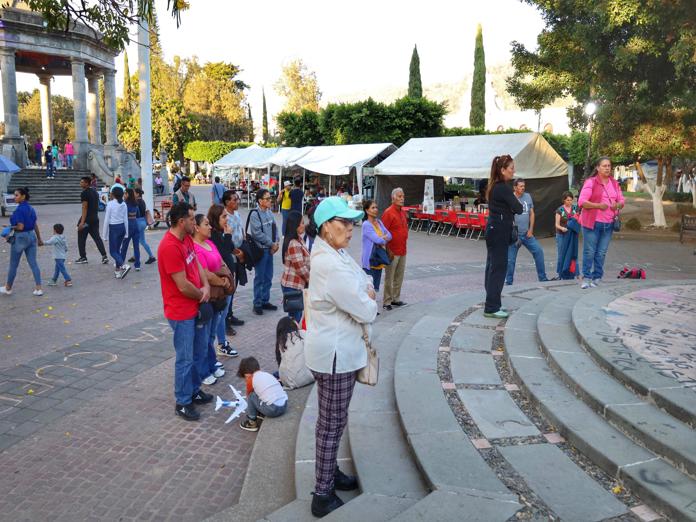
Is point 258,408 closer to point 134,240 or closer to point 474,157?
point 134,240

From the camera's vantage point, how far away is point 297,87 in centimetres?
4869

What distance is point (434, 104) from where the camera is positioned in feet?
97.2

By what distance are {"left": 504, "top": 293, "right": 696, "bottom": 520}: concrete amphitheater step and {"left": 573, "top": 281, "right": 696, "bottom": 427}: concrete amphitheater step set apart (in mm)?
384

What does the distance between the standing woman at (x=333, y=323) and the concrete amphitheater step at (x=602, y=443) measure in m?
1.57

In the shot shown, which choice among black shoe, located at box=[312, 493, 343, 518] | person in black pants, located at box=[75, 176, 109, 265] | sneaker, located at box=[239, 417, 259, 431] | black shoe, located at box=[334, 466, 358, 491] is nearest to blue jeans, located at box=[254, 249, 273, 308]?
sneaker, located at box=[239, 417, 259, 431]

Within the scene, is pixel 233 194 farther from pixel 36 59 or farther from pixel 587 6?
pixel 36 59

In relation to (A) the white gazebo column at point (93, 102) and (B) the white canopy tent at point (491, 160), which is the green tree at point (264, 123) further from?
(B) the white canopy tent at point (491, 160)

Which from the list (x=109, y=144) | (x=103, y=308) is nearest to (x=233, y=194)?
(x=103, y=308)

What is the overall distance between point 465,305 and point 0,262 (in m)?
10.1

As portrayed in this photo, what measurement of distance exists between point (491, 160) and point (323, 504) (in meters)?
15.4

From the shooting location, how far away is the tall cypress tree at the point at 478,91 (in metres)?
42.6

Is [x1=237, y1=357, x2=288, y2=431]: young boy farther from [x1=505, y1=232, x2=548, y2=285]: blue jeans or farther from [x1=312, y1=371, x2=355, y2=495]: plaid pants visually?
[x1=505, y1=232, x2=548, y2=285]: blue jeans

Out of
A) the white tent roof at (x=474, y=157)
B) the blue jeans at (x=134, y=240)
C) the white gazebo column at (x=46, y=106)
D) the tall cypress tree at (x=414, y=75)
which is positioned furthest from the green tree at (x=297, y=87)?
the blue jeans at (x=134, y=240)

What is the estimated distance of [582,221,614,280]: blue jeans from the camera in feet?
25.3
